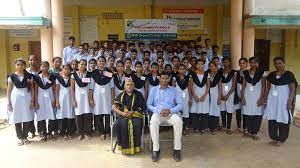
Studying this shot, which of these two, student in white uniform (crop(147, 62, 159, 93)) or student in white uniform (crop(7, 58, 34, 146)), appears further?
student in white uniform (crop(147, 62, 159, 93))

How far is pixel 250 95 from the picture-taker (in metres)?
5.99

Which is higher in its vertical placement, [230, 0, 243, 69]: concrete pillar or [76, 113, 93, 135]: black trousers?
[230, 0, 243, 69]: concrete pillar

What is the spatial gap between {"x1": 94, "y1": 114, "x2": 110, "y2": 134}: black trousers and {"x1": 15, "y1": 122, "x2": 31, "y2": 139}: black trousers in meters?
1.13

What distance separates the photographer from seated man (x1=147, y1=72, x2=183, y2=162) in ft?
16.5

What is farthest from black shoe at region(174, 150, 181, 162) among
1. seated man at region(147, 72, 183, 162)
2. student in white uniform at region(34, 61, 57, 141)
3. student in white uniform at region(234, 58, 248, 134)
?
student in white uniform at region(34, 61, 57, 141)

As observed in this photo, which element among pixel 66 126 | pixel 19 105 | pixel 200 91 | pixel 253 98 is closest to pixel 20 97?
pixel 19 105

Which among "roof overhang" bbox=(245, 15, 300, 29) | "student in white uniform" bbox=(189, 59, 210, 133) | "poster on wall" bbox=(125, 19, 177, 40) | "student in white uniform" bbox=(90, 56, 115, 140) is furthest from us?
"poster on wall" bbox=(125, 19, 177, 40)

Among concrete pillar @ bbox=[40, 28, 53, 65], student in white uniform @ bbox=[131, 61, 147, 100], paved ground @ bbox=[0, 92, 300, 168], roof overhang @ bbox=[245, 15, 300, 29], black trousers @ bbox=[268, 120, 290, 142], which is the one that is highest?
roof overhang @ bbox=[245, 15, 300, 29]

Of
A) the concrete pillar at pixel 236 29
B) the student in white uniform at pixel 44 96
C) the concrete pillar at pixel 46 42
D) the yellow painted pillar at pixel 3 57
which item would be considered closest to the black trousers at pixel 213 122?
the concrete pillar at pixel 236 29

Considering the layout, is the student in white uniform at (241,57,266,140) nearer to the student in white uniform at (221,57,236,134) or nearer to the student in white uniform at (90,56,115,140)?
the student in white uniform at (221,57,236,134)

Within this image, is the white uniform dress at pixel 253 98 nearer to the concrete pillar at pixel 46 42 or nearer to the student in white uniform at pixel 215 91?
the student in white uniform at pixel 215 91

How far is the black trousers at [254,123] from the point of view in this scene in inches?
237

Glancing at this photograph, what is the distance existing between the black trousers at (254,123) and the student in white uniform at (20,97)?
372cm

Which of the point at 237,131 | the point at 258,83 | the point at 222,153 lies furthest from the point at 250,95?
the point at 222,153
